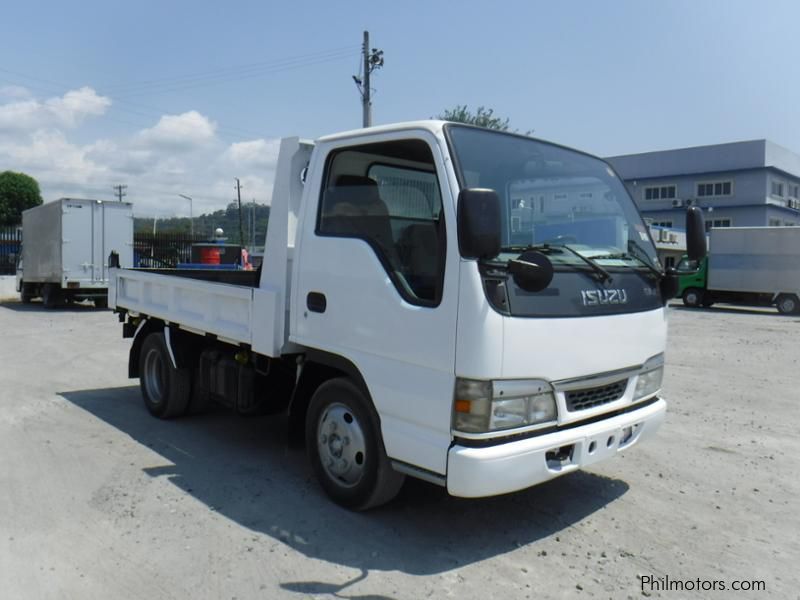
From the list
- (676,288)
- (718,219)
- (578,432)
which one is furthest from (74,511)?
(718,219)

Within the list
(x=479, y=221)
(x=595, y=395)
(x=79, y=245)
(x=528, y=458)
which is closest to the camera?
(x=479, y=221)

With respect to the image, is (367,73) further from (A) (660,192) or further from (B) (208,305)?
(A) (660,192)

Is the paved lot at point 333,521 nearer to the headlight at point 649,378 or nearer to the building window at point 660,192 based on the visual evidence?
the headlight at point 649,378

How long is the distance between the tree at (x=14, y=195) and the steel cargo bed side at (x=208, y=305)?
52836mm

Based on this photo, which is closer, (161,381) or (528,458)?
(528,458)

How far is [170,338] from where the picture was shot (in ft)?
21.4

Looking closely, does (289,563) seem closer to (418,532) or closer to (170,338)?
(418,532)

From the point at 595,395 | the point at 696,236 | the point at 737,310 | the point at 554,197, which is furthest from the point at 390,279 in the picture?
the point at 737,310

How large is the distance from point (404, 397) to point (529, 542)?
1.21m

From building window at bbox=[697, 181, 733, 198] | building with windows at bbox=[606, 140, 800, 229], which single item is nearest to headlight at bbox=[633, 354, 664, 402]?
building with windows at bbox=[606, 140, 800, 229]

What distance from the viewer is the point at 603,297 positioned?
13.2 feet

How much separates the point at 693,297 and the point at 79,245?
2230cm

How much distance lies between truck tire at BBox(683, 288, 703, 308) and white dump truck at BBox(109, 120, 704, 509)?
78.3ft

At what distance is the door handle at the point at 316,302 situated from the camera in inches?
174
